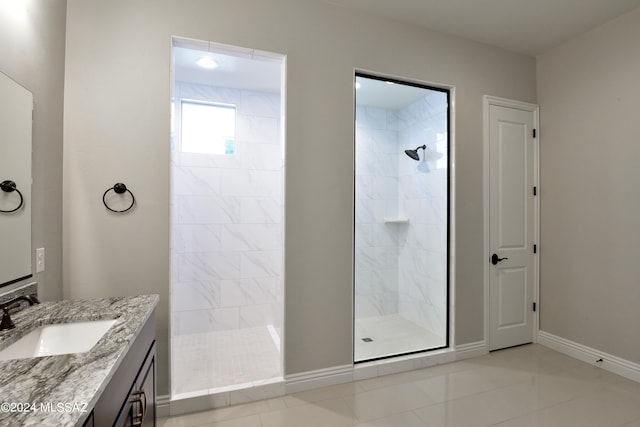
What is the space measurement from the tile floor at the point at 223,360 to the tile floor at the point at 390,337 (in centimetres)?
79

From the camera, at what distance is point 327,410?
6.60ft

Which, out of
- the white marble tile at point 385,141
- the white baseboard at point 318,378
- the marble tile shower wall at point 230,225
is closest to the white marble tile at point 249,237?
the marble tile shower wall at point 230,225

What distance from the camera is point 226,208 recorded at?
3.45 meters

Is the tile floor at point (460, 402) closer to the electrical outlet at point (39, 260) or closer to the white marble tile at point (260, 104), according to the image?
Answer: the electrical outlet at point (39, 260)

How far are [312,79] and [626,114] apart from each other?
8.42ft

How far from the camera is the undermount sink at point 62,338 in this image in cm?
119

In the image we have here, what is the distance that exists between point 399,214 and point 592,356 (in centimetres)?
213

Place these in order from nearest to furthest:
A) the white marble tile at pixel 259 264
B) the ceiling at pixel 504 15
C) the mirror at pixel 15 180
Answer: the mirror at pixel 15 180
the ceiling at pixel 504 15
the white marble tile at pixel 259 264

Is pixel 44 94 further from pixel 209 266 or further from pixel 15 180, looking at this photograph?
pixel 209 266

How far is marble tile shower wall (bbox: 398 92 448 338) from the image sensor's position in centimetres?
298

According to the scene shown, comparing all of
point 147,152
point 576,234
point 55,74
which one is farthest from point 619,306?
point 55,74

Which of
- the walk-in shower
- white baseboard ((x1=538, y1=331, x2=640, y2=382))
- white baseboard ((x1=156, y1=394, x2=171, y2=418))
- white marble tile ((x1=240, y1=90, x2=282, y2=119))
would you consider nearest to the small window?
the walk-in shower

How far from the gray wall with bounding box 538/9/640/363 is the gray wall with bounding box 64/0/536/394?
1.35 feet

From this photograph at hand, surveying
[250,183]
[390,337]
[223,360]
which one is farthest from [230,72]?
[390,337]
